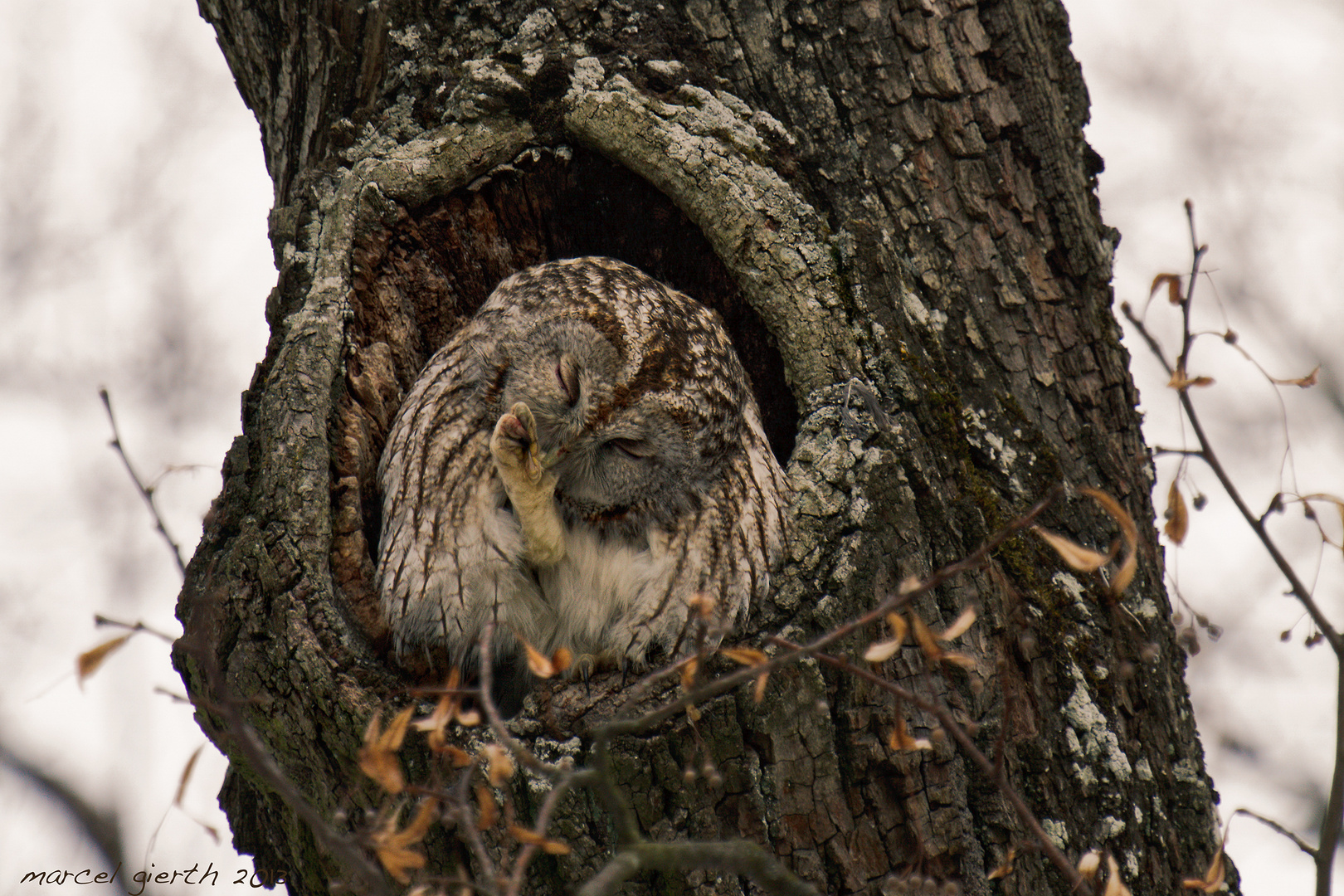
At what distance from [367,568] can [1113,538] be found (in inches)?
65.2

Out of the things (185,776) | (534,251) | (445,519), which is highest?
(534,251)

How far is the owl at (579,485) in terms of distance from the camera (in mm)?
2256

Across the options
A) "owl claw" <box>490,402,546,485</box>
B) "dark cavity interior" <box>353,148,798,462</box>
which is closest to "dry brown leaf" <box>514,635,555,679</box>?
"owl claw" <box>490,402,546,485</box>

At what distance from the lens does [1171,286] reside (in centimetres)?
168

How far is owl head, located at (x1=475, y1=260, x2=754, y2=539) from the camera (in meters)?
2.27

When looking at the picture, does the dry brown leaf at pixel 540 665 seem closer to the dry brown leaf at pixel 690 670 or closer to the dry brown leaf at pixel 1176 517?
the dry brown leaf at pixel 690 670

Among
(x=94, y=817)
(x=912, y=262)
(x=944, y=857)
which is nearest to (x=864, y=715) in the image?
(x=944, y=857)

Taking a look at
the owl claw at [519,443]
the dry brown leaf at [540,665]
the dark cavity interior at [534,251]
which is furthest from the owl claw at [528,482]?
the dry brown leaf at [540,665]

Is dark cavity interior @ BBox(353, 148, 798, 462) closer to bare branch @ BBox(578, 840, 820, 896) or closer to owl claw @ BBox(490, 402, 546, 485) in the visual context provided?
owl claw @ BBox(490, 402, 546, 485)

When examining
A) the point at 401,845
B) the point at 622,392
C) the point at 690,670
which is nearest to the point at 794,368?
the point at 622,392

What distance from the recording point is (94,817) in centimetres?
596

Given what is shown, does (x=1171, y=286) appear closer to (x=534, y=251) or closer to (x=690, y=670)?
(x=690, y=670)

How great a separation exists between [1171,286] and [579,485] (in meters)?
1.33

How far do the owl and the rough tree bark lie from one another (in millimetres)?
127
